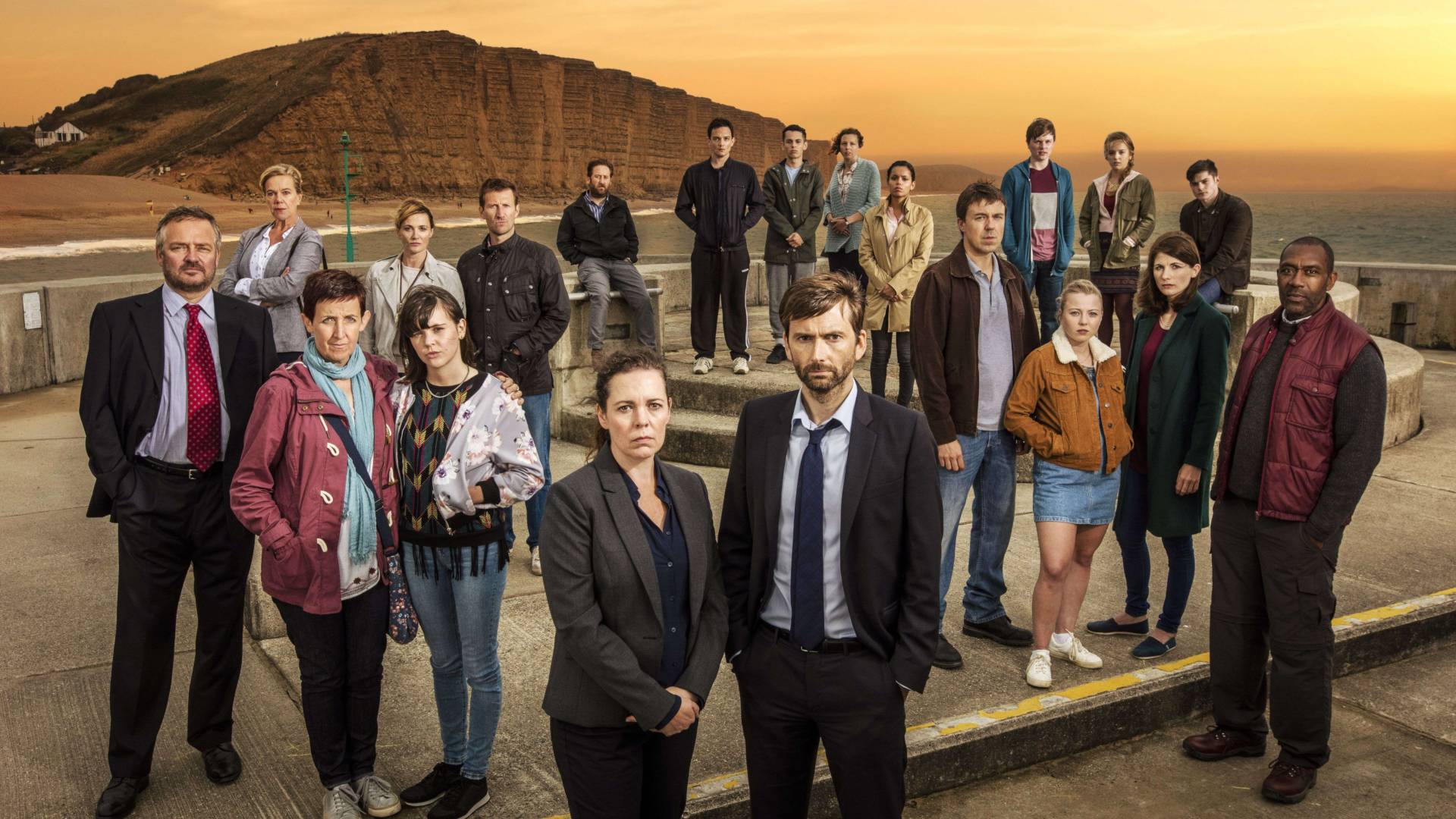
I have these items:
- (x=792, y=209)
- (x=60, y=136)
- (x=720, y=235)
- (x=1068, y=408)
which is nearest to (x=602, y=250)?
(x=720, y=235)

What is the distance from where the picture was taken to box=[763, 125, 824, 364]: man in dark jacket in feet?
29.7

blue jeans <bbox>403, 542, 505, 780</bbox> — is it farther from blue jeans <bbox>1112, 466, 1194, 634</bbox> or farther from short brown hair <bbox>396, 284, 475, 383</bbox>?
blue jeans <bbox>1112, 466, 1194, 634</bbox>

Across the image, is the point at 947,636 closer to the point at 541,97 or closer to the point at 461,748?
the point at 461,748

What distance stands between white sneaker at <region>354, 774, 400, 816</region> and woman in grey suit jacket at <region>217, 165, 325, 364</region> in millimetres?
2542

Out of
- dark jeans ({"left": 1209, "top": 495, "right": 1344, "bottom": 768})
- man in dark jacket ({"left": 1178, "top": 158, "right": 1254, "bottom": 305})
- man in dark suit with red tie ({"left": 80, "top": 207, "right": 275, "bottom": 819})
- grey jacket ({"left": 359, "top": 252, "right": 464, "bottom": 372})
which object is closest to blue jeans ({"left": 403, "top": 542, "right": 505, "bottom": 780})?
man in dark suit with red tie ({"left": 80, "top": 207, "right": 275, "bottom": 819})

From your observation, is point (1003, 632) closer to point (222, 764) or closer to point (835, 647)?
point (835, 647)

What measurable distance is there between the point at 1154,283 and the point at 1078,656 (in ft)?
5.20

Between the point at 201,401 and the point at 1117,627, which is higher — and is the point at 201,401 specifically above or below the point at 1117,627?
above

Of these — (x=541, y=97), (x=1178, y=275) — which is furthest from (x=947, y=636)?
(x=541, y=97)

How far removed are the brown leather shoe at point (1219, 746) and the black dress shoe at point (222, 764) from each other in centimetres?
353

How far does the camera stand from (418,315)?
3395 mm

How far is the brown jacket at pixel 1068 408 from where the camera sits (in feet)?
14.4

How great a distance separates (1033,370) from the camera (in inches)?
176

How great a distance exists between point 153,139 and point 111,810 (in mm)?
174992
